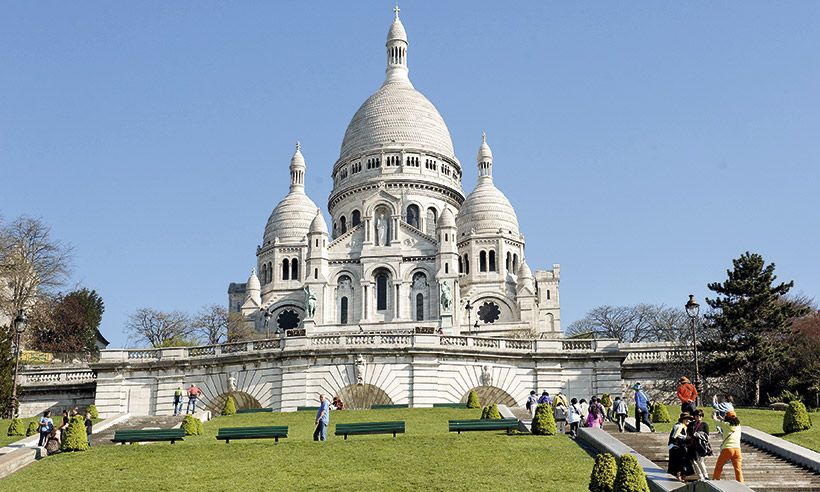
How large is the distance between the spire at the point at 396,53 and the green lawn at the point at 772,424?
7894 centimetres

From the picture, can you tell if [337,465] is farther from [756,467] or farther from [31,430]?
[31,430]

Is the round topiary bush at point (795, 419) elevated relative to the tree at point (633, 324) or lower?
lower

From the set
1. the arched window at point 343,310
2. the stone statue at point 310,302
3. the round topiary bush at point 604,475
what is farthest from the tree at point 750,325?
the arched window at point 343,310

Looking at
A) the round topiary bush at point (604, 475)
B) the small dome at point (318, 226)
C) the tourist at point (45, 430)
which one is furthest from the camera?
the small dome at point (318, 226)

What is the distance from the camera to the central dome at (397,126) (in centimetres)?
9888

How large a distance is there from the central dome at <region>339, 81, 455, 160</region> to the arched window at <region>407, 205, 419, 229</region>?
6775 mm

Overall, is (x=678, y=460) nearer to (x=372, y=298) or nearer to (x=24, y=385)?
(x=24, y=385)

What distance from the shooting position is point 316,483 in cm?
2042

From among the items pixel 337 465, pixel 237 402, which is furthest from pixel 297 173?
pixel 337 465

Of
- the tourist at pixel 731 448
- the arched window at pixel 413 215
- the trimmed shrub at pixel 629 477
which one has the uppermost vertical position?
the arched window at pixel 413 215

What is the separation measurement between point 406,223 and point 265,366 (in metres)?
48.1

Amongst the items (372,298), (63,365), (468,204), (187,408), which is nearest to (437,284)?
(372,298)

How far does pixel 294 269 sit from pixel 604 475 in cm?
7743

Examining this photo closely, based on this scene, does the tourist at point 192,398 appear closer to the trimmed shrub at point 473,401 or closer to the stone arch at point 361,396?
the stone arch at point 361,396
